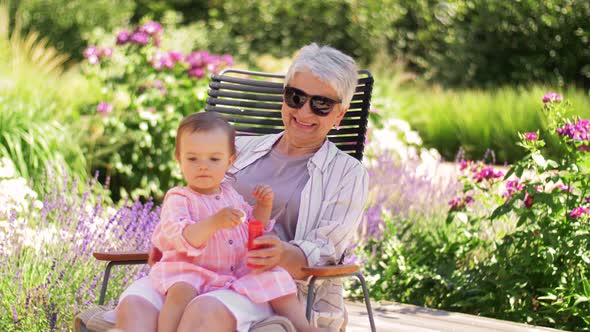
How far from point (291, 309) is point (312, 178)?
534 millimetres

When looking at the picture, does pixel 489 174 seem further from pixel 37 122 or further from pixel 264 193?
pixel 37 122

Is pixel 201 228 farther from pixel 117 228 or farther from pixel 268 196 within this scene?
pixel 117 228

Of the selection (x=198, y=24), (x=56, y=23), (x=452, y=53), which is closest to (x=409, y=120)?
(x=452, y=53)

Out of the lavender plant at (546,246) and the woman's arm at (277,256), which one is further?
the lavender plant at (546,246)

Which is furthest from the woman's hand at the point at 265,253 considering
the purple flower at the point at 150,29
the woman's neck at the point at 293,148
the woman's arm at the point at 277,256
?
the purple flower at the point at 150,29

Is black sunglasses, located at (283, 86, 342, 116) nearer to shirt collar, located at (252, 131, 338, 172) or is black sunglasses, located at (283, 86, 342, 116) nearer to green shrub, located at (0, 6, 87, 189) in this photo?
shirt collar, located at (252, 131, 338, 172)

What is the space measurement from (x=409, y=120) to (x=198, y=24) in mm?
4819

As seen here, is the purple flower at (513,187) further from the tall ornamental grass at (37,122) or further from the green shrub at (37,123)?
the tall ornamental grass at (37,122)

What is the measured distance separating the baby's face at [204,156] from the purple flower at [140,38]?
386 cm

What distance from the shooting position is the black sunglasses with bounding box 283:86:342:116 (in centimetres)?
289

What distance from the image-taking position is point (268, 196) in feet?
8.64

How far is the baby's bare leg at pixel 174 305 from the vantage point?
2.42 m

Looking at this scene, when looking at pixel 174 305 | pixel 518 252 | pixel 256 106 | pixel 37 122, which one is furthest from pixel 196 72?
pixel 174 305

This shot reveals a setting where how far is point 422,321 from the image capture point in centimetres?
375
